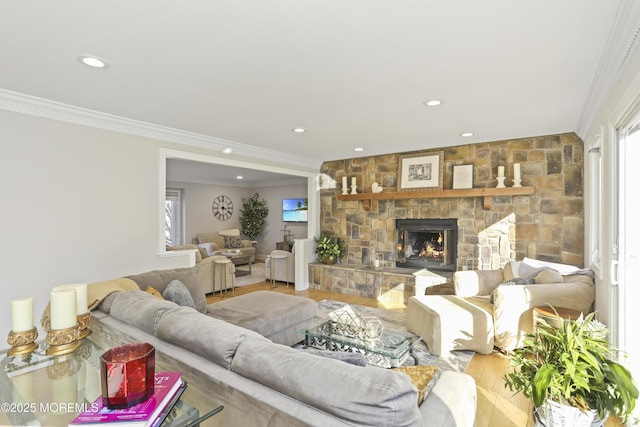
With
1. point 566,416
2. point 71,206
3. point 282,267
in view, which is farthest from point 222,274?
point 566,416

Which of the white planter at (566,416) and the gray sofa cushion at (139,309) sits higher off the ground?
the gray sofa cushion at (139,309)

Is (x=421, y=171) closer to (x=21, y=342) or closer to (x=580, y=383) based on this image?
(x=580, y=383)

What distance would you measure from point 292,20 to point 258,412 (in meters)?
1.87

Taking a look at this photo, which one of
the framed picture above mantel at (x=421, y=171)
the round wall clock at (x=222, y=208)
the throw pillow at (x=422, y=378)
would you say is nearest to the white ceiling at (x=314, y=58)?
the framed picture above mantel at (x=421, y=171)

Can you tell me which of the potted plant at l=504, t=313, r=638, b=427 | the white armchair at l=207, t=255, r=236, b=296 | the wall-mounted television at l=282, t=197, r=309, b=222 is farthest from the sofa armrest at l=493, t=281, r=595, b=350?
the wall-mounted television at l=282, t=197, r=309, b=222

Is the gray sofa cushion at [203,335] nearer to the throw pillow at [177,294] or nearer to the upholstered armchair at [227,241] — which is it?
the throw pillow at [177,294]

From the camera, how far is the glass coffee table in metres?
2.50

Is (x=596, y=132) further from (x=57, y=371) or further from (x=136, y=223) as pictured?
(x=136, y=223)

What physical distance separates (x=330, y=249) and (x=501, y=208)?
2.92 meters

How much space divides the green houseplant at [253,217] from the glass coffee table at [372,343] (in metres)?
6.93

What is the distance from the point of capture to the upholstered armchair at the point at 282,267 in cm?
628

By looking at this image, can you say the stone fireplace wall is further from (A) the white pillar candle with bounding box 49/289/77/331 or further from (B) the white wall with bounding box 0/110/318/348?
(A) the white pillar candle with bounding box 49/289/77/331

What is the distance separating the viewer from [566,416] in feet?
5.42

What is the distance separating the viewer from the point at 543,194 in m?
4.14
